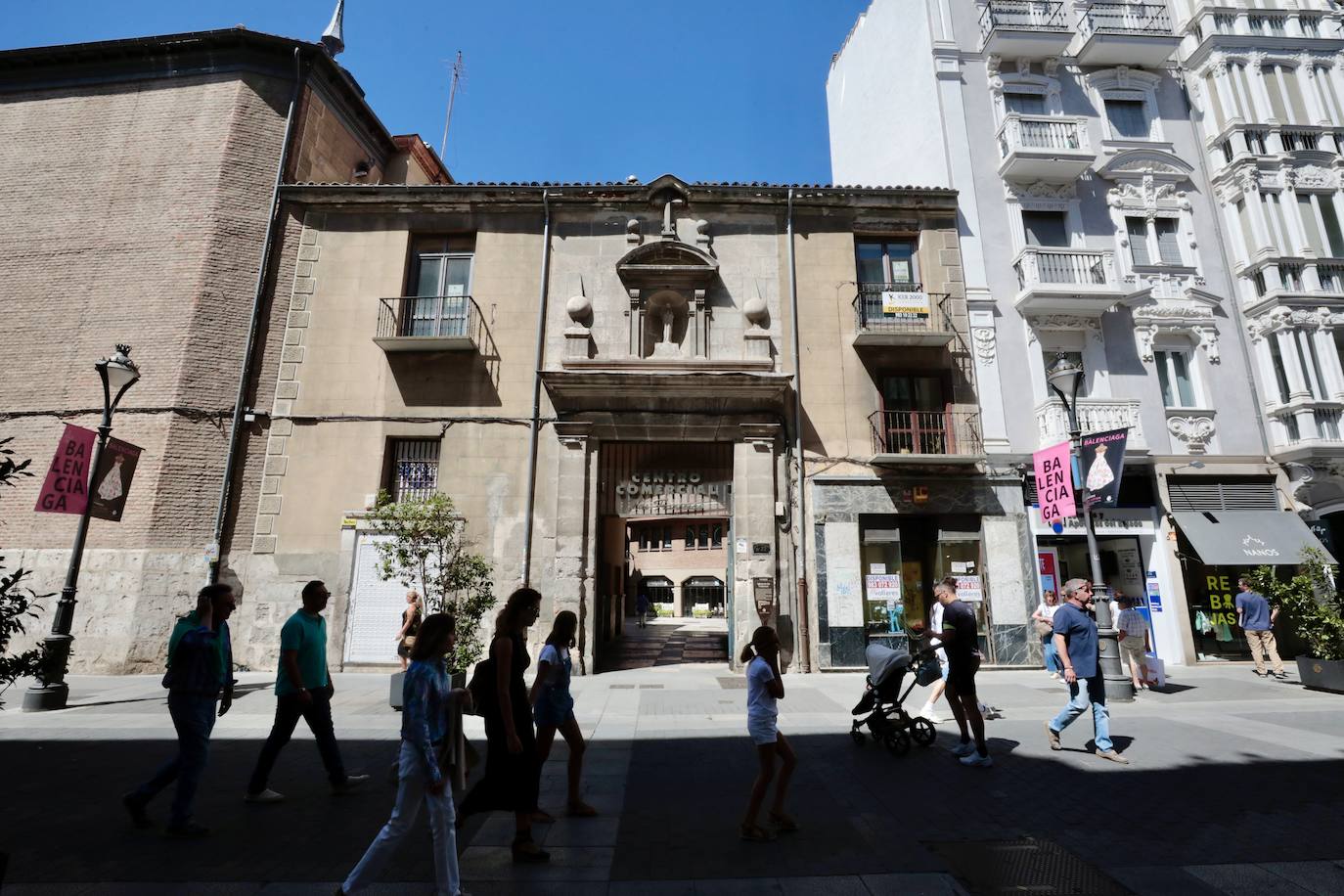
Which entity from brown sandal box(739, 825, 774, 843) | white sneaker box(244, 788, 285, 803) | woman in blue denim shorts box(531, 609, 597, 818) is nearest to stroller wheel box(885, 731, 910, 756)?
brown sandal box(739, 825, 774, 843)

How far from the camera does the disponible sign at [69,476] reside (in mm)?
9914

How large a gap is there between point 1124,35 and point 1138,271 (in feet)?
21.9

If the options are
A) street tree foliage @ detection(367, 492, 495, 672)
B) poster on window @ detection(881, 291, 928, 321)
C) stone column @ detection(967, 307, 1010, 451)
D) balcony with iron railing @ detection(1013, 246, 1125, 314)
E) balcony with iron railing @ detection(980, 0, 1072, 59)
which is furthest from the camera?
balcony with iron railing @ detection(980, 0, 1072, 59)

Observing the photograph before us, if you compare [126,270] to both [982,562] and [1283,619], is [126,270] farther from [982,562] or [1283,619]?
[1283,619]

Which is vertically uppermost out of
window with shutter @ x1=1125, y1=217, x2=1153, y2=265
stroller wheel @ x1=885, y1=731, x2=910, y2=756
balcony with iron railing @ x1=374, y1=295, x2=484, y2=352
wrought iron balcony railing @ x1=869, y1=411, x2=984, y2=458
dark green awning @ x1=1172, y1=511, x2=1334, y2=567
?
window with shutter @ x1=1125, y1=217, x2=1153, y2=265

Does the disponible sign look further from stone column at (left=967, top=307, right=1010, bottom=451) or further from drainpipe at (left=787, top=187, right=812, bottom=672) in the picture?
stone column at (left=967, top=307, right=1010, bottom=451)

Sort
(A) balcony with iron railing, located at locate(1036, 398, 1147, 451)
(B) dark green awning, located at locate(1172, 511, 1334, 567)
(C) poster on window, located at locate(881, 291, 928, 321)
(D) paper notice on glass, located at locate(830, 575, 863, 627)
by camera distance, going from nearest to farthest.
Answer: (D) paper notice on glass, located at locate(830, 575, 863, 627) < (B) dark green awning, located at locate(1172, 511, 1334, 567) < (A) balcony with iron railing, located at locate(1036, 398, 1147, 451) < (C) poster on window, located at locate(881, 291, 928, 321)

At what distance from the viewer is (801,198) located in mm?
15359

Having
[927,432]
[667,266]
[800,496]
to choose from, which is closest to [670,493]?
[800,496]

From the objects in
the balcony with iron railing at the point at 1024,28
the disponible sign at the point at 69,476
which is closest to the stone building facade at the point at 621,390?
the disponible sign at the point at 69,476

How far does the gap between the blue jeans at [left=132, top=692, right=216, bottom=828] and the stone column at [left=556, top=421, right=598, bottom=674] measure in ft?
26.5

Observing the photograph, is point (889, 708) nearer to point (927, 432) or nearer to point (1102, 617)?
point (1102, 617)

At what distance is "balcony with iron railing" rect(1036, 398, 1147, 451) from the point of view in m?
14.0

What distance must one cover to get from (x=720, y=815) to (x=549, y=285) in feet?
41.0
